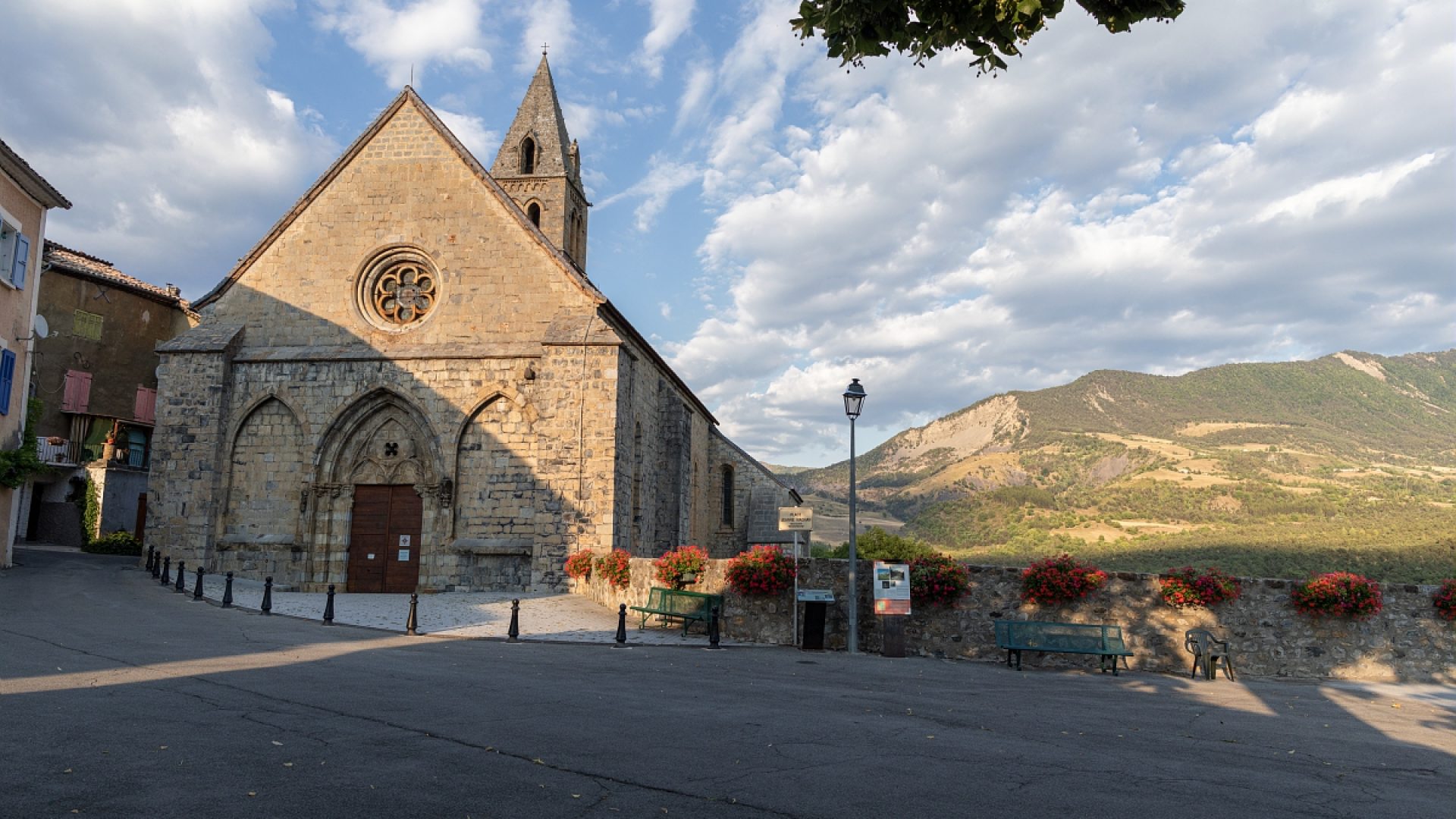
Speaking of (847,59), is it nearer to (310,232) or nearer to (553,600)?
(553,600)

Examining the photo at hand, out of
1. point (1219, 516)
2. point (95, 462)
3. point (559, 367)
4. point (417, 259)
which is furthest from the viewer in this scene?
point (1219, 516)

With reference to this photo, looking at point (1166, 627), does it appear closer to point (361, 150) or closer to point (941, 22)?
point (941, 22)

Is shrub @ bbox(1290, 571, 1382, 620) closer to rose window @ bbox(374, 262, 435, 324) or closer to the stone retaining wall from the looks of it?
the stone retaining wall

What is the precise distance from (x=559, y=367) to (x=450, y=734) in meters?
14.5

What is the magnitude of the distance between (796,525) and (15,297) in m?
18.4

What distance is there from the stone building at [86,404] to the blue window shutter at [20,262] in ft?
34.7

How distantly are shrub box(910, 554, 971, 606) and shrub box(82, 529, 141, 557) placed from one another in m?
24.2

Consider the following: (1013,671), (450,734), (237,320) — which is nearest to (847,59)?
(450,734)

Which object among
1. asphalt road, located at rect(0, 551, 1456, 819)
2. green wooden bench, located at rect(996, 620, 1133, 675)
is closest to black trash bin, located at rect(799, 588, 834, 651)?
asphalt road, located at rect(0, 551, 1456, 819)

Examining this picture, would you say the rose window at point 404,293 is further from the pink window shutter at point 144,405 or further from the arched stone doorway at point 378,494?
the pink window shutter at point 144,405

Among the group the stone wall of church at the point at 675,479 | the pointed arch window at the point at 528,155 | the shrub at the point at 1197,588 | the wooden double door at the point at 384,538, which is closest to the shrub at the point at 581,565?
the stone wall of church at the point at 675,479

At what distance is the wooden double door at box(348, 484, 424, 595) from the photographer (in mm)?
21438

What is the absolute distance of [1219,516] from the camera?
53969mm

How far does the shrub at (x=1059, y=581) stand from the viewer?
14.1 metres
